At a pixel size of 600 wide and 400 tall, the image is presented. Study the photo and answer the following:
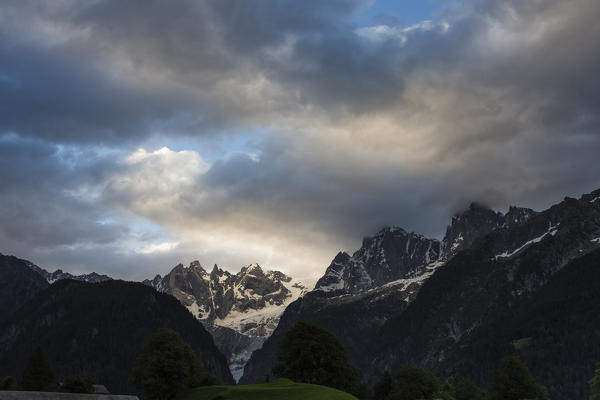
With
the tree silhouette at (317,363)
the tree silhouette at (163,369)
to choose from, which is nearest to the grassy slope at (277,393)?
the tree silhouette at (163,369)

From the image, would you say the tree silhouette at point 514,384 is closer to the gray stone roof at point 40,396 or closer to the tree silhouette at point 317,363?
the tree silhouette at point 317,363

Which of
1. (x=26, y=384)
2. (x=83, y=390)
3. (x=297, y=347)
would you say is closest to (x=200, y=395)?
(x=297, y=347)

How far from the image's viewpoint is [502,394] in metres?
154

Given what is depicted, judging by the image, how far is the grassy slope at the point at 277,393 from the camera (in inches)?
3621

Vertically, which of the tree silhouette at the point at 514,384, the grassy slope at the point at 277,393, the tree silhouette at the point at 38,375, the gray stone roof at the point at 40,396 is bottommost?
the tree silhouette at the point at 514,384

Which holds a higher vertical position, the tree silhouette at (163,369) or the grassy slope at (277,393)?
the tree silhouette at (163,369)

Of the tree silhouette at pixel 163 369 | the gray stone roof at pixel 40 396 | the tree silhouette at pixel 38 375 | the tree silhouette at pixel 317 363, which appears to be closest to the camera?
the gray stone roof at pixel 40 396

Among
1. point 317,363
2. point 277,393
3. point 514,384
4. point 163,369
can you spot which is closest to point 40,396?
point 277,393

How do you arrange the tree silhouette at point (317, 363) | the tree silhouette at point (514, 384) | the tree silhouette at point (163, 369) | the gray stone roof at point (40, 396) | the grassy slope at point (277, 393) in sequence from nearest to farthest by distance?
the gray stone roof at point (40, 396)
the grassy slope at point (277, 393)
the tree silhouette at point (163, 369)
the tree silhouette at point (317, 363)
the tree silhouette at point (514, 384)

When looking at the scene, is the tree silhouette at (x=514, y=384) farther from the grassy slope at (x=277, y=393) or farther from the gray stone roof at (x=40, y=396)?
the gray stone roof at (x=40, y=396)

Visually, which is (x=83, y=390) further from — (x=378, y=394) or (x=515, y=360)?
(x=515, y=360)

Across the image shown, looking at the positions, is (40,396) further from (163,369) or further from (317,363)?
(317,363)

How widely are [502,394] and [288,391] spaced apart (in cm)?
7499

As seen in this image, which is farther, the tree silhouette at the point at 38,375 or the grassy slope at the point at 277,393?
the tree silhouette at the point at 38,375
